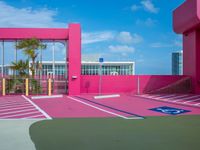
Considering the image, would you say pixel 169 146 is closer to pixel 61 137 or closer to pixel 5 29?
pixel 61 137

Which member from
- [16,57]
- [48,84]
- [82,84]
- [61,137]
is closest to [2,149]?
[61,137]

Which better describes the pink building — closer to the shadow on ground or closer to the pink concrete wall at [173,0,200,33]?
the pink concrete wall at [173,0,200,33]

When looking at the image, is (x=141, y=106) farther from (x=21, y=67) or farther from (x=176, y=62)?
(x=176, y=62)

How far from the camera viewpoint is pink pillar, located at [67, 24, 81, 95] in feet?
73.2

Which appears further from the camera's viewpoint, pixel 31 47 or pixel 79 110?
pixel 31 47

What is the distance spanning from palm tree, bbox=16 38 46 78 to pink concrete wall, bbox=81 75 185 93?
4154 millimetres

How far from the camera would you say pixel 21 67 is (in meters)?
23.5

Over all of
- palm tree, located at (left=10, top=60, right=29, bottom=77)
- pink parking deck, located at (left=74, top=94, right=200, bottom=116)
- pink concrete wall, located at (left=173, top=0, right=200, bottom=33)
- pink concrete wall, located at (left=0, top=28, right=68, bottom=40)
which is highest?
pink concrete wall, located at (left=173, top=0, right=200, bottom=33)

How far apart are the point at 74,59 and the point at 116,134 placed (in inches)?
602

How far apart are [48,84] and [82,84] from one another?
2.91 meters

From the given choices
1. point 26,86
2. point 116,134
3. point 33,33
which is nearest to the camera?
point 116,134

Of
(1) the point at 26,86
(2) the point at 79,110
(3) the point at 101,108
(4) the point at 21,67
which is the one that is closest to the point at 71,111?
(2) the point at 79,110

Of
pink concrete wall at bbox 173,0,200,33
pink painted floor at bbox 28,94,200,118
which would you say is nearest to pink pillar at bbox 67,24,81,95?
pink painted floor at bbox 28,94,200,118

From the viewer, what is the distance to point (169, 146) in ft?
20.7
